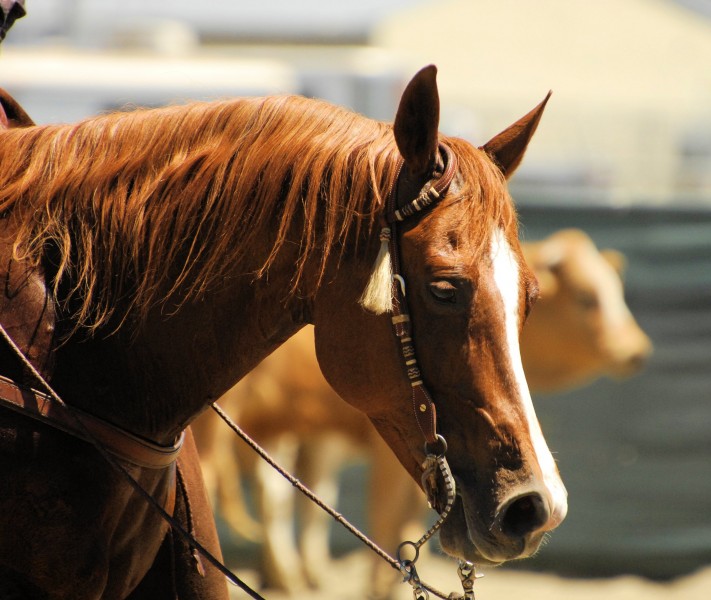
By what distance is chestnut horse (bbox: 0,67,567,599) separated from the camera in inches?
66.7

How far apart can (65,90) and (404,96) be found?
1045cm

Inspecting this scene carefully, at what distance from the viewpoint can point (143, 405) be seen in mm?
1835

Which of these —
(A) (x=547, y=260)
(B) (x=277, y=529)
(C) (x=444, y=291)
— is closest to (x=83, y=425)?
(C) (x=444, y=291)

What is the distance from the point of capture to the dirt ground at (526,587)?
5.86 meters

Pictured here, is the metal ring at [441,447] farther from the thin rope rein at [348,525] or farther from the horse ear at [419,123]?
the horse ear at [419,123]

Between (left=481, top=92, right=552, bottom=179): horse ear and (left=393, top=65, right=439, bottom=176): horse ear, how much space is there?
0.22 metres

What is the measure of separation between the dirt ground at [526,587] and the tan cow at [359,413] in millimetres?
187

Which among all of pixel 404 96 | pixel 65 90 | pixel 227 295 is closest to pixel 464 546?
pixel 227 295

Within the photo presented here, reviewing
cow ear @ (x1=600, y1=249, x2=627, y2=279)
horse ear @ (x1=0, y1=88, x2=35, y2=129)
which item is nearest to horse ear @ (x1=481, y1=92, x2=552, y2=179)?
horse ear @ (x1=0, y1=88, x2=35, y2=129)

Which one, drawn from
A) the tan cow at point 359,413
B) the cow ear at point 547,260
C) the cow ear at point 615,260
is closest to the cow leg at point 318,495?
the tan cow at point 359,413

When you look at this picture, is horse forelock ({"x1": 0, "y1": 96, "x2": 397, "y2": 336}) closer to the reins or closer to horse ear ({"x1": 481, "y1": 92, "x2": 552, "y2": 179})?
the reins

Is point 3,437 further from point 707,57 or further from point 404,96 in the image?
point 707,57

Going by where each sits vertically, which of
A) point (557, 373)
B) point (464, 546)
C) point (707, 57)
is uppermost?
point (464, 546)

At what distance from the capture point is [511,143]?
1953 millimetres
